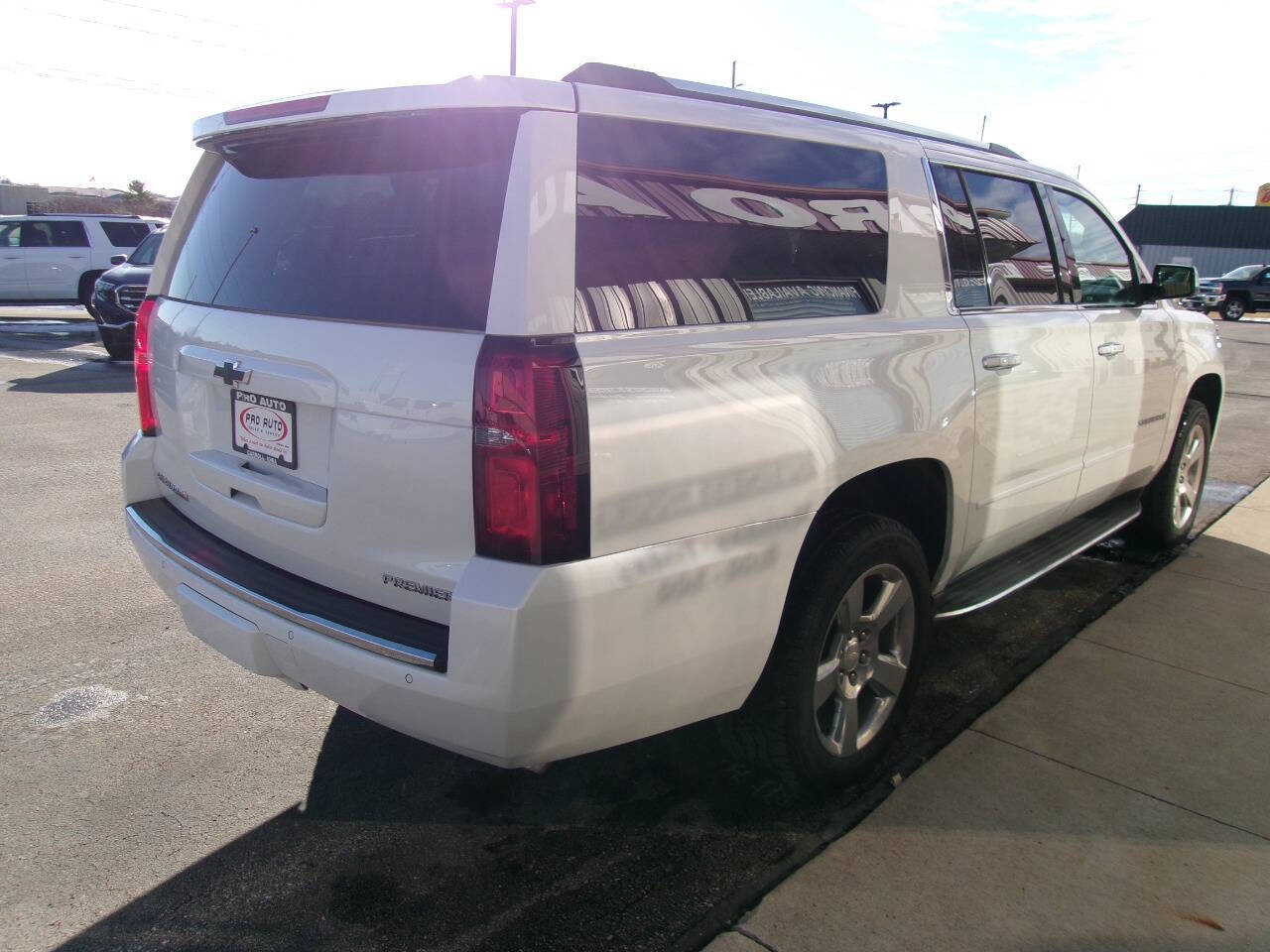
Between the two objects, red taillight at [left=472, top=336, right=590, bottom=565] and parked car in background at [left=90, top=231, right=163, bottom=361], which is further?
parked car in background at [left=90, top=231, right=163, bottom=361]

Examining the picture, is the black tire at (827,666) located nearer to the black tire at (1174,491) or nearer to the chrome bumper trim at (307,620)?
the chrome bumper trim at (307,620)

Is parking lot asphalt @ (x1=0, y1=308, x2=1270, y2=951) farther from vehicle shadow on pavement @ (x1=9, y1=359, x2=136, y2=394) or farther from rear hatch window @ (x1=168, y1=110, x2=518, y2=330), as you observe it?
vehicle shadow on pavement @ (x1=9, y1=359, x2=136, y2=394)

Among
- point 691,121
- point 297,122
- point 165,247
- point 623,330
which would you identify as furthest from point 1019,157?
point 165,247

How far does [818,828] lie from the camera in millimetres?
2855

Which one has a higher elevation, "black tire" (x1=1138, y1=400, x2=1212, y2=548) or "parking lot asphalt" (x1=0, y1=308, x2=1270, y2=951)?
"black tire" (x1=1138, y1=400, x2=1212, y2=548)

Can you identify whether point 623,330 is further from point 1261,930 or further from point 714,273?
point 1261,930

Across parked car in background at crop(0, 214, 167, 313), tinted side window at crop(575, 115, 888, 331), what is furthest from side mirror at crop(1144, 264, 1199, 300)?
parked car in background at crop(0, 214, 167, 313)

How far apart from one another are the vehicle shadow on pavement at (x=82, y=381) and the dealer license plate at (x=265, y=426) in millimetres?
8367

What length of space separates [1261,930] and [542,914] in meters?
1.79

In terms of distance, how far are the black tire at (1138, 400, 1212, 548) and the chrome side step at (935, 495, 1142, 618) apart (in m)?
0.32

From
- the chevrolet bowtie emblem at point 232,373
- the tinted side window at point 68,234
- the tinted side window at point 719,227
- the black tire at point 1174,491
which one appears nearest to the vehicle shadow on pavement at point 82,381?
the tinted side window at point 68,234

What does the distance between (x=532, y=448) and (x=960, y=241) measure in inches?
80.2

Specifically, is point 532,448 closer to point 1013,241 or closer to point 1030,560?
point 1013,241

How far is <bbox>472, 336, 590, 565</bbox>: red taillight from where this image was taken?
2.04 m
